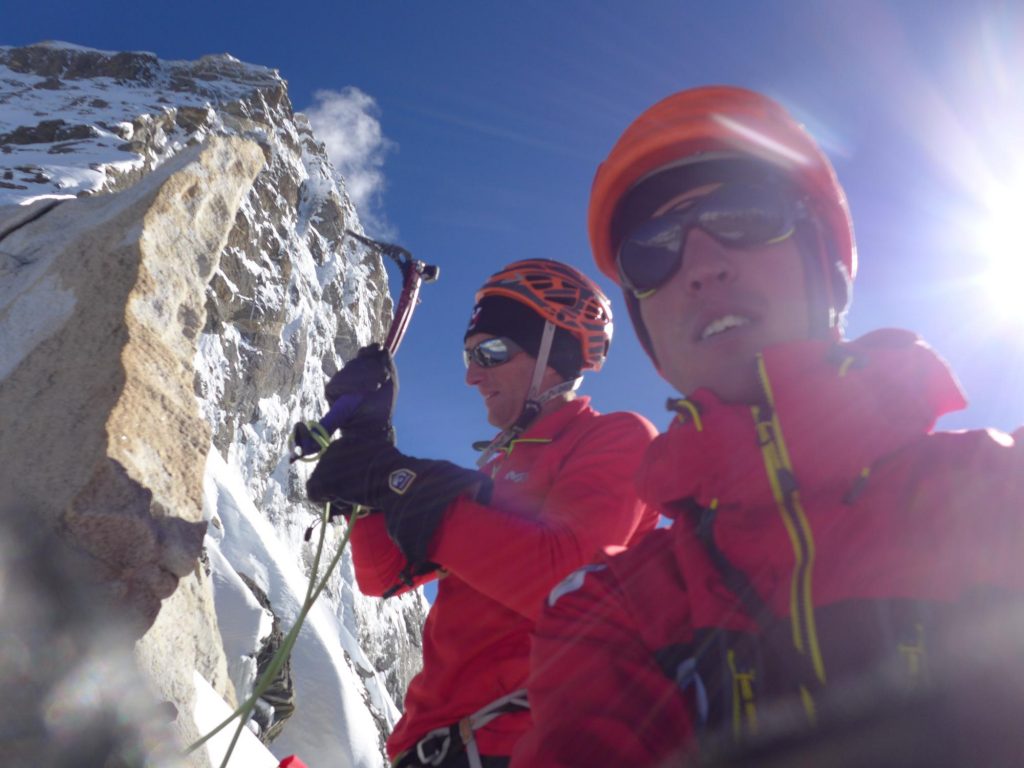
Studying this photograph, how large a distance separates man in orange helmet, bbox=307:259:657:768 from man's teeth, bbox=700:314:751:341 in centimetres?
91

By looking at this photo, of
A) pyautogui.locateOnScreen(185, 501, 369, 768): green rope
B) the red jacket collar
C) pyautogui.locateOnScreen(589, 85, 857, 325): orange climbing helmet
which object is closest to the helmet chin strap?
pyautogui.locateOnScreen(185, 501, 369, 768): green rope

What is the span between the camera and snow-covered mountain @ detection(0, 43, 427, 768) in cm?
269

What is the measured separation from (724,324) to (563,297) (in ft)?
5.48

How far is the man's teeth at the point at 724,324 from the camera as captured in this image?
56.1 inches

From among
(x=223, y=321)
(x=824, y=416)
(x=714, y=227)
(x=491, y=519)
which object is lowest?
(x=824, y=416)

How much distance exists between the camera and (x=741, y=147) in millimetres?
1685

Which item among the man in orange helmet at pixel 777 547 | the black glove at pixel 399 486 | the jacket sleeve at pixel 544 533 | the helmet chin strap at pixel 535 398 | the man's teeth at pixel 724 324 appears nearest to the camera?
the man in orange helmet at pixel 777 547

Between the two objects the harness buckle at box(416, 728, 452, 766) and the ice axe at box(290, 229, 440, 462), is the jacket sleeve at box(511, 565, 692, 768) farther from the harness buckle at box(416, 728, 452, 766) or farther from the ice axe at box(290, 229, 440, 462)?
the ice axe at box(290, 229, 440, 462)

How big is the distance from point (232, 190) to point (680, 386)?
10.7 ft

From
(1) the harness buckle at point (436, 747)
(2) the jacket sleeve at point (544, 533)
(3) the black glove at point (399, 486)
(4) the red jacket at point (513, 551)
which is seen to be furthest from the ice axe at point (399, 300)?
(1) the harness buckle at point (436, 747)

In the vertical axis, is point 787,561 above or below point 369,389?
below

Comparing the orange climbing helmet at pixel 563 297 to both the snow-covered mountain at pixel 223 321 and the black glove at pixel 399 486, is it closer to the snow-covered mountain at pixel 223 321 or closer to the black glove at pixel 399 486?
the black glove at pixel 399 486

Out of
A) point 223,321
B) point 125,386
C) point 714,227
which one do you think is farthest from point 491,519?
point 223,321

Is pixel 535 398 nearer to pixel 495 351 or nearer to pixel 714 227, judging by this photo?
pixel 495 351
